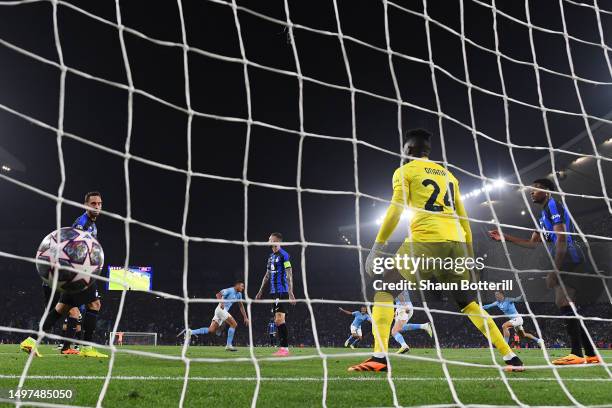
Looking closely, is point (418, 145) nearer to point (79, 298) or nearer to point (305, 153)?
point (79, 298)

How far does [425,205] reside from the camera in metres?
3.90

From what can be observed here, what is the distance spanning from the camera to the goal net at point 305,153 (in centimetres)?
671

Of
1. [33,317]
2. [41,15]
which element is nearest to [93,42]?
[41,15]

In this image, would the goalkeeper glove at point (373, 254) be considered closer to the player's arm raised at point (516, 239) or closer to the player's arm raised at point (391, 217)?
the player's arm raised at point (391, 217)

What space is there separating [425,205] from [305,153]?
20.2m

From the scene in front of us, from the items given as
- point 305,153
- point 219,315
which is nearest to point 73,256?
point 219,315

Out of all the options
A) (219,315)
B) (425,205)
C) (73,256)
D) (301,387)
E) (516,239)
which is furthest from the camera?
(219,315)

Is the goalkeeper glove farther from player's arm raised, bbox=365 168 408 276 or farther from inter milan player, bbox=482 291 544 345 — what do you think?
inter milan player, bbox=482 291 544 345

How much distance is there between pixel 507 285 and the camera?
846 inches

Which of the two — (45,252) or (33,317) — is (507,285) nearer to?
(45,252)

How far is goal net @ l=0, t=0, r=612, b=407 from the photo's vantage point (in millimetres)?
6711

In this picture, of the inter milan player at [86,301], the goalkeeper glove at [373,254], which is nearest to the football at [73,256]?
the inter milan player at [86,301]

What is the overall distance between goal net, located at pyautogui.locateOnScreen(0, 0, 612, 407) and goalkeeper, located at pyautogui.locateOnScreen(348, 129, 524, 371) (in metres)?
0.14

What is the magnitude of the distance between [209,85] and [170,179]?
25.7ft
